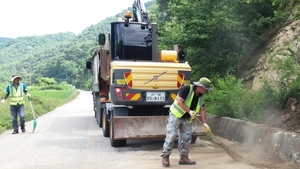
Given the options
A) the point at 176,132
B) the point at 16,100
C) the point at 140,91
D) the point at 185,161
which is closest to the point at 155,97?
the point at 140,91

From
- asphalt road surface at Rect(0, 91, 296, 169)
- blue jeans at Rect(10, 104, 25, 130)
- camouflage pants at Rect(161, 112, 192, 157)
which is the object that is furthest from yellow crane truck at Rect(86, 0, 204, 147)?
blue jeans at Rect(10, 104, 25, 130)

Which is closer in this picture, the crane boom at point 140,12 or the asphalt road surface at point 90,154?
the asphalt road surface at point 90,154

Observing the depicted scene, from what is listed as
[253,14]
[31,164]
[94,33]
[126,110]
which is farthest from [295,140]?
[94,33]

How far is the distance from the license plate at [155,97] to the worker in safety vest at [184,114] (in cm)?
174

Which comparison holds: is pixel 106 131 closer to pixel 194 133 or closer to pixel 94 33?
pixel 194 133

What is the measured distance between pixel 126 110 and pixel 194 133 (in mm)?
1735

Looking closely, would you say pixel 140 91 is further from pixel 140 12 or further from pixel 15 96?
pixel 15 96

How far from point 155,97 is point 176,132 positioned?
6.26 feet

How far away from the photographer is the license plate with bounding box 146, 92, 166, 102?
821cm

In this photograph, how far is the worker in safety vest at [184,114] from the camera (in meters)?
6.21

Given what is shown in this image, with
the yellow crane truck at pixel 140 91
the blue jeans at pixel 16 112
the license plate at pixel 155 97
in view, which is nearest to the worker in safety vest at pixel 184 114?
the yellow crane truck at pixel 140 91

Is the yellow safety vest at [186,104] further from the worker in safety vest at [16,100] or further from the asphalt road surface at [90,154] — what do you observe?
the worker in safety vest at [16,100]

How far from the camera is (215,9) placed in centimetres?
1261

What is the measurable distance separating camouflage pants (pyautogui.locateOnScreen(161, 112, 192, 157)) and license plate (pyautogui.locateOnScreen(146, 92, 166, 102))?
1.75m
